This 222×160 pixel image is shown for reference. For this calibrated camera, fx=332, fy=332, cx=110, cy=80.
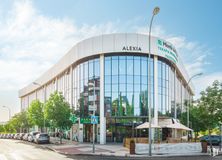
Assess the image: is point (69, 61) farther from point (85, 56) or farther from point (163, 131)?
point (163, 131)

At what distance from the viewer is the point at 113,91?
4100cm

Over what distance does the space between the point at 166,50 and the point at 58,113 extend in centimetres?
1607

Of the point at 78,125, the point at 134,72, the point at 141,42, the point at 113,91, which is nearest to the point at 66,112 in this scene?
the point at 78,125

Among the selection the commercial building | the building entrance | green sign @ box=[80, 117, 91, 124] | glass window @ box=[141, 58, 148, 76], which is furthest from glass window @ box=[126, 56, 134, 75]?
the building entrance

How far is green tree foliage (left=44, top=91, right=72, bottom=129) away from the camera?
138 feet

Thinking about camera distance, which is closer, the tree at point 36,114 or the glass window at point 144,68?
the glass window at point 144,68

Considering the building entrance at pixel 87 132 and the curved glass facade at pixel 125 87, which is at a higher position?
the curved glass facade at pixel 125 87

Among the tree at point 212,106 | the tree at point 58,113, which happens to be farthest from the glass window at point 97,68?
the tree at point 212,106

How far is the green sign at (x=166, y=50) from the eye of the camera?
138 ft

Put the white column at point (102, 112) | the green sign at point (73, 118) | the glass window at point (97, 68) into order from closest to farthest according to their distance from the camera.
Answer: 1. the white column at point (102, 112)
2. the glass window at point (97, 68)
3. the green sign at point (73, 118)

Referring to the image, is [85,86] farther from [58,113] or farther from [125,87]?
[125,87]

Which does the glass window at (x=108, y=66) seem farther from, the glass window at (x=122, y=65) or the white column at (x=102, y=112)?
the glass window at (x=122, y=65)

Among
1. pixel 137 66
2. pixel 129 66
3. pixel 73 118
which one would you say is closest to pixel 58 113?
pixel 73 118

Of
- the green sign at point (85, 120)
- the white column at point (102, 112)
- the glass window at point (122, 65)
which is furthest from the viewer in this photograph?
the green sign at point (85, 120)
